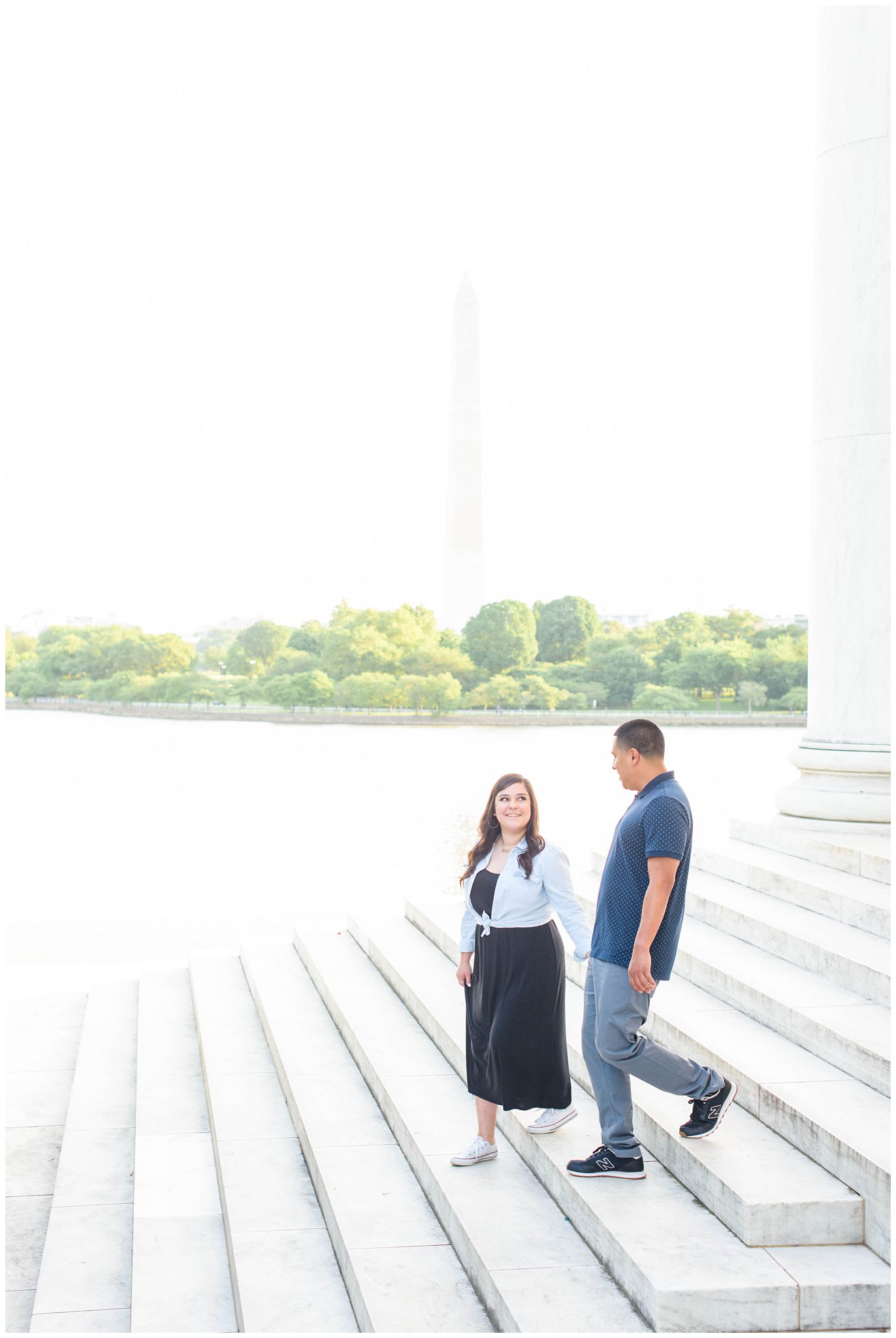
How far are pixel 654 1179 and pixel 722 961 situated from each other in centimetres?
256

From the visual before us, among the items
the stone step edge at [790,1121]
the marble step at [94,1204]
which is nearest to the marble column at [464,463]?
the marble step at [94,1204]

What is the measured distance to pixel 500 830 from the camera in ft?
20.9

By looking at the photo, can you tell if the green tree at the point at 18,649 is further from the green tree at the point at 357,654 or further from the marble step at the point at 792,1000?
the marble step at the point at 792,1000

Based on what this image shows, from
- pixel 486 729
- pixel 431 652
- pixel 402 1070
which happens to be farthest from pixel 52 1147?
pixel 431 652

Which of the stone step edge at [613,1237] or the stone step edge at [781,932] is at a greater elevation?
the stone step edge at [781,932]

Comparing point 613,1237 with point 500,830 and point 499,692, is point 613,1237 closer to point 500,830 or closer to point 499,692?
point 500,830

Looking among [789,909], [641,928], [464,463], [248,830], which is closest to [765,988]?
[789,909]

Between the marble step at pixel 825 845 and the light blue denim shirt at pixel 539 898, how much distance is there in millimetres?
4290

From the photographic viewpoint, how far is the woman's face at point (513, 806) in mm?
6129

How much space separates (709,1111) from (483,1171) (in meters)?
1.35

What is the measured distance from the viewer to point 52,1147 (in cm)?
859

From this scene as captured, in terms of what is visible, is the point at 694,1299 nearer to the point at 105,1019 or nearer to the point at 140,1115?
the point at 140,1115

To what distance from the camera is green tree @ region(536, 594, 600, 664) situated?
143125 mm

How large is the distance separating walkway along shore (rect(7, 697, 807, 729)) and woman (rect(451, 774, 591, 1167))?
9746cm
